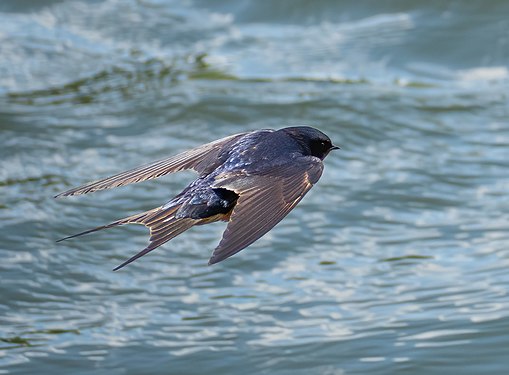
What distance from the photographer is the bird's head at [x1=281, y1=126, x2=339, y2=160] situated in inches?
200

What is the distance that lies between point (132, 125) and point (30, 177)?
4.29 ft

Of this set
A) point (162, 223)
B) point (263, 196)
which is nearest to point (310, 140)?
point (263, 196)

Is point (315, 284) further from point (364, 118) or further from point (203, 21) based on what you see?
point (203, 21)

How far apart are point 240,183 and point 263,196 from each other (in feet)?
0.48

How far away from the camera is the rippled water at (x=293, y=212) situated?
5.95 metres

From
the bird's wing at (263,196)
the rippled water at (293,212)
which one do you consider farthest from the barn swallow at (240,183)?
the rippled water at (293,212)

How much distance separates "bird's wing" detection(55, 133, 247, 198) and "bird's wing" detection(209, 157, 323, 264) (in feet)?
1.19

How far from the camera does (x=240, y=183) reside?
4543 mm

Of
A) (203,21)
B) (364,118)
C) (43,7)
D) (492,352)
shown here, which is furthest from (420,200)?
(43,7)

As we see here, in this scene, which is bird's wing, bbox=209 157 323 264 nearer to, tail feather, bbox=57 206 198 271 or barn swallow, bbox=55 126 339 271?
barn swallow, bbox=55 126 339 271

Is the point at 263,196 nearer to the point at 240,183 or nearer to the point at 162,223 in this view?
the point at 240,183

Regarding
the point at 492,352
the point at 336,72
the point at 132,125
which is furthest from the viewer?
the point at 336,72

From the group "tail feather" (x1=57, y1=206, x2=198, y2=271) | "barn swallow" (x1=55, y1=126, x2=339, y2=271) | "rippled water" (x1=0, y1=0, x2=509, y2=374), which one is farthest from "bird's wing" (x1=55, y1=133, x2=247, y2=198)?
"rippled water" (x1=0, y1=0, x2=509, y2=374)

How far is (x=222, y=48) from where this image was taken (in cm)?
1044
